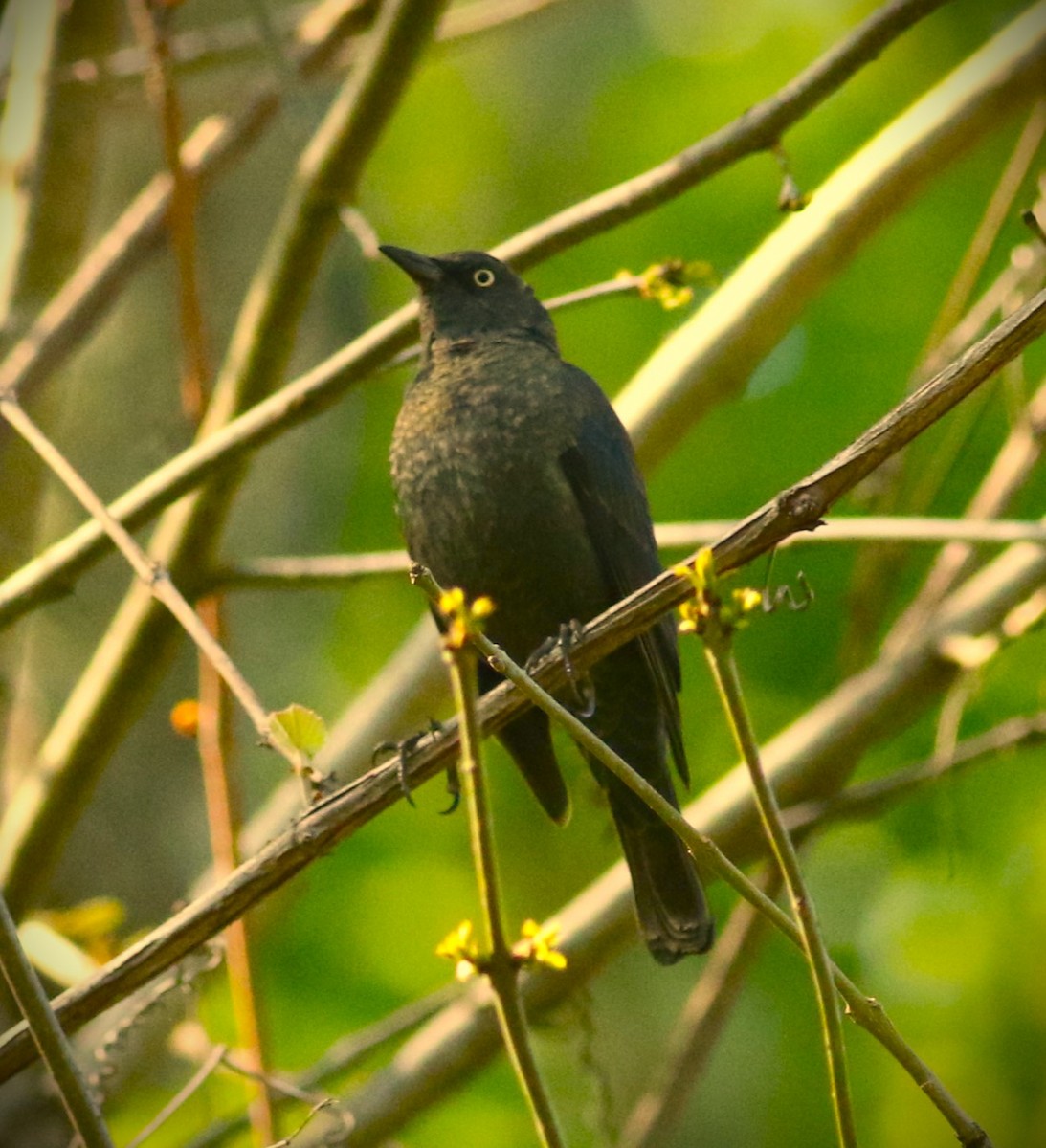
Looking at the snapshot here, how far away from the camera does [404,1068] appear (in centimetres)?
363

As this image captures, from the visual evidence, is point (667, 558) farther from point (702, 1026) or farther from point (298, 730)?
point (298, 730)

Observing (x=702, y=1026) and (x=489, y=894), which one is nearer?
(x=489, y=894)

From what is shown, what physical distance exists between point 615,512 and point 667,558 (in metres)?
1.90

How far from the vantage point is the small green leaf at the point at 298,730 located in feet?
7.82

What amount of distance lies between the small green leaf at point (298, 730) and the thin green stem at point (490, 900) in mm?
682

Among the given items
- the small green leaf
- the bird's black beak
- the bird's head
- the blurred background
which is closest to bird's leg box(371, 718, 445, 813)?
the small green leaf

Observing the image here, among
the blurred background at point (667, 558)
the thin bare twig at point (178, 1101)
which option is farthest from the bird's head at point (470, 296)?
the thin bare twig at point (178, 1101)

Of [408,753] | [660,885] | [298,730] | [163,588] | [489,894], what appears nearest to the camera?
[489,894]

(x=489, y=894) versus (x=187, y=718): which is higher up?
(x=187, y=718)

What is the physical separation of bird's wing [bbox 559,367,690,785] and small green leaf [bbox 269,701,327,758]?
1395 millimetres

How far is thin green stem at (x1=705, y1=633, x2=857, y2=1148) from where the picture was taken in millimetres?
1586

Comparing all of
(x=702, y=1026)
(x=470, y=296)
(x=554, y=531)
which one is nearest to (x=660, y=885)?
(x=702, y=1026)

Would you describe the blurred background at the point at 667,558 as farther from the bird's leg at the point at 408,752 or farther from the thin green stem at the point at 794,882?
the thin green stem at the point at 794,882

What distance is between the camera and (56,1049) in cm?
202
